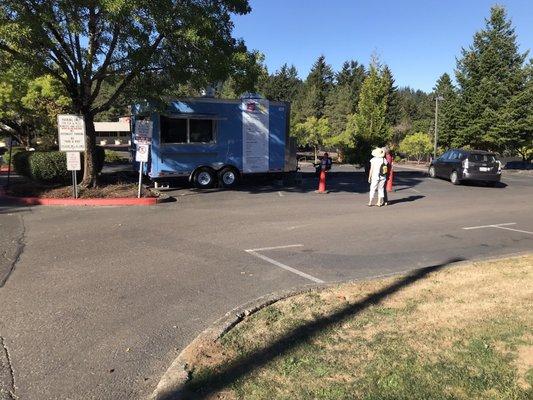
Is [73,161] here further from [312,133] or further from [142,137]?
[312,133]

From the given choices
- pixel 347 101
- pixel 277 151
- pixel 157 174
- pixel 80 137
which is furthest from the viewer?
pixel 347 101

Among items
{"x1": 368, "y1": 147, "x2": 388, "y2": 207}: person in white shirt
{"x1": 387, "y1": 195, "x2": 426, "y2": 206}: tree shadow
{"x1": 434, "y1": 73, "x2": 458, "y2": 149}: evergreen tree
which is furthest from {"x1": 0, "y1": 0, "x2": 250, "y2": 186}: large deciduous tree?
{"x1": 434, "y1": 73, "x2": 458, "y2": 149}: evergreen tree

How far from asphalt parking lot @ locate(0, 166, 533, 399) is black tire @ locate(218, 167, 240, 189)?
2547 mm

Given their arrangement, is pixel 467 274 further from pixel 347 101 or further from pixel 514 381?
pixel 347 101

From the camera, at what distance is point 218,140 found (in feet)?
57.9

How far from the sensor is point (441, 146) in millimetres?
45219

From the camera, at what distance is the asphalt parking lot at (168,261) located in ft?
13.8

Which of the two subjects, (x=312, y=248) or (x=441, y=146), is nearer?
(x=312, y=248)

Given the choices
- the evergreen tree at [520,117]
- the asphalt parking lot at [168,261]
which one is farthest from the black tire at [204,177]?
the evergreen tree at [520,117]

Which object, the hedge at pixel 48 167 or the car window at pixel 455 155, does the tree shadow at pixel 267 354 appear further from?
the car window at pixel 455 155

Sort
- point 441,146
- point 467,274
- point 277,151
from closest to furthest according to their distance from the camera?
point 467,274
point 277,151
point 441,146

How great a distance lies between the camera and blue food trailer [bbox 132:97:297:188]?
16797 millimetres

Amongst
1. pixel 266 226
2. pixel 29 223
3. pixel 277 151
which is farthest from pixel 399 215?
pixel 29 223

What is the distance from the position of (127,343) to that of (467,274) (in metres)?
4.33
